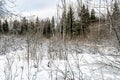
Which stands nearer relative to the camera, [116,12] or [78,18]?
[116,12]

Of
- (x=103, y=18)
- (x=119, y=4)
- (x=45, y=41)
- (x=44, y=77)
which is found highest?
(x=119, y=4)

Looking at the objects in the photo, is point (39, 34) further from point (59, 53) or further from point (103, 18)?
point (103, 18)

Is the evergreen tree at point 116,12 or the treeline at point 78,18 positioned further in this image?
the treeline at point 78,18

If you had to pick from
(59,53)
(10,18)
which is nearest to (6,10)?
(10,18)

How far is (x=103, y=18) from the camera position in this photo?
3.25 meters

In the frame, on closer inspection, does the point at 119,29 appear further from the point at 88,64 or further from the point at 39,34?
the point at 39,34

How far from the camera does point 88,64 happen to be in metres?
4.10

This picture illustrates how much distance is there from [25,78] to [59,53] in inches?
67.2

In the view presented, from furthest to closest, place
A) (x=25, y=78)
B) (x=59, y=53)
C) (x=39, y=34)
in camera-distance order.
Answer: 1. (x=39, y=34)
2. (x=59, y=53)
3. (x=25, y=78)

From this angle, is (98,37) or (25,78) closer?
(25,78)

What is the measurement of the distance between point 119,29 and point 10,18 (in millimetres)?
3796

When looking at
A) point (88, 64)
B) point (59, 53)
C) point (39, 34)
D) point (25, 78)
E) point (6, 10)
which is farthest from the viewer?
point (6, 10)

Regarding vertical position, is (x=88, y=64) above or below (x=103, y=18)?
below

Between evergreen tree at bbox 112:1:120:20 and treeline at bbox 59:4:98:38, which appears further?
treeline at bbox 59:4:98:38
